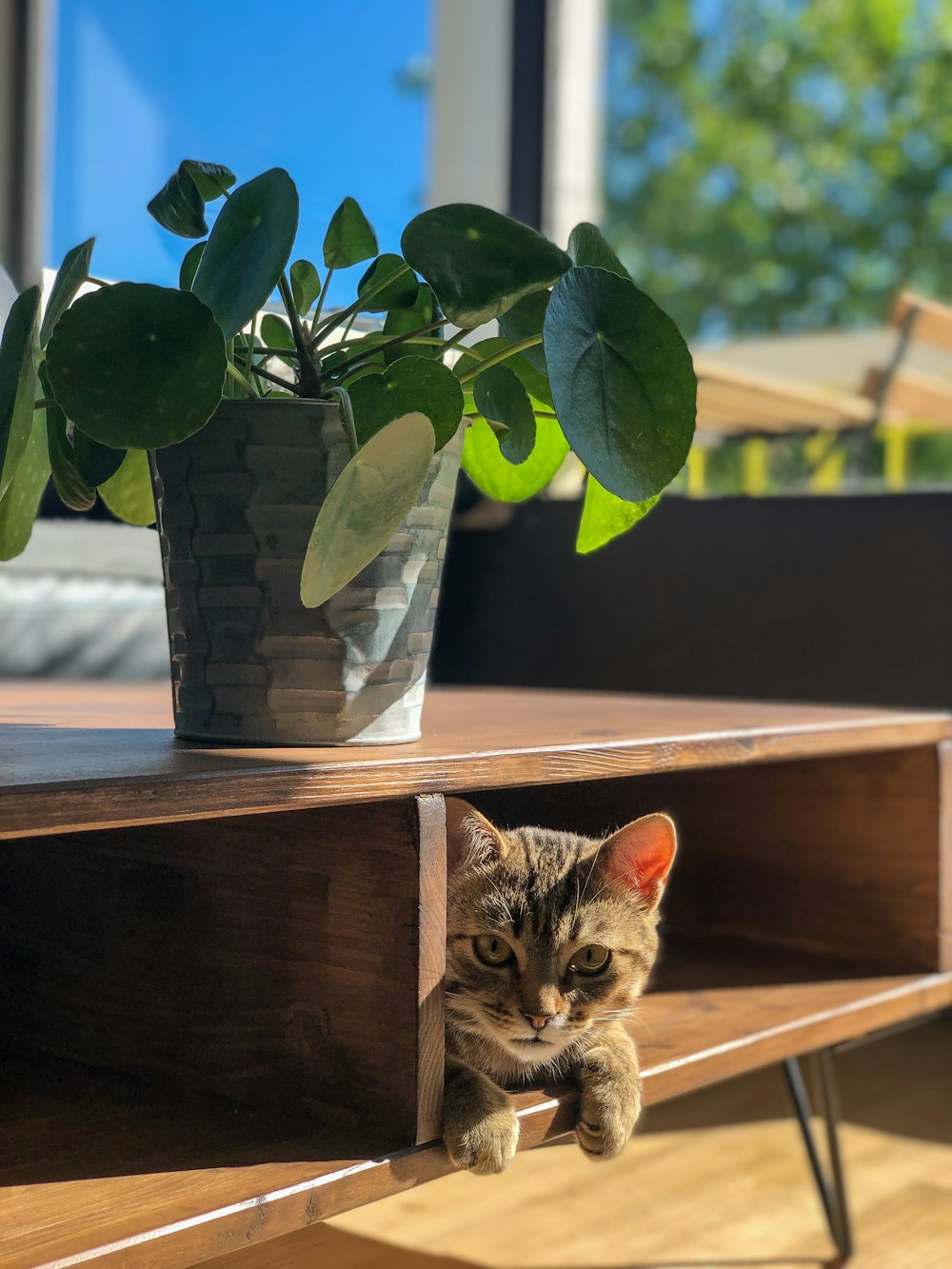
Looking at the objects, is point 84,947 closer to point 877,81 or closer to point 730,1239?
point 730,1239

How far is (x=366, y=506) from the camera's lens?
2.29ft

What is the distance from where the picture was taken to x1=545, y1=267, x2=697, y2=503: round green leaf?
0.75 m

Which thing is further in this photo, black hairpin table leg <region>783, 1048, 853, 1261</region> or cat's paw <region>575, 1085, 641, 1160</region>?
black hairpin table leg <region>783, 1048, 853, 1261</region>

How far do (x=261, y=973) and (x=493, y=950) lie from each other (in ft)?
0.51

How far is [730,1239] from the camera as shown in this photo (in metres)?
1.35

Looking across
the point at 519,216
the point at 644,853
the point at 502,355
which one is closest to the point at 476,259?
the point at 502,355

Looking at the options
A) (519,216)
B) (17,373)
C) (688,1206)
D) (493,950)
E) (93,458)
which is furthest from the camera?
(519,216)

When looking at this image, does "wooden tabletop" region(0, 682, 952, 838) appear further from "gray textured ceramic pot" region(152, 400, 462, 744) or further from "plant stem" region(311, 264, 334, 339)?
"plant stem" region(311, 264, 334, 339)

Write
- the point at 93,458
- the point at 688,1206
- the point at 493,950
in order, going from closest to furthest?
the point at 93,458 → the point at 493,950 → the point at 688,1206

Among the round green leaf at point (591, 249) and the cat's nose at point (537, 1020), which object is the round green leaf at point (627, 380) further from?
the cat's nose at point (537, 1020)

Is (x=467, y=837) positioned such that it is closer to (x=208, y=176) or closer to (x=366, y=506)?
(x=366, y=506)

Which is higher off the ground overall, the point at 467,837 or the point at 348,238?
the point at 348,238

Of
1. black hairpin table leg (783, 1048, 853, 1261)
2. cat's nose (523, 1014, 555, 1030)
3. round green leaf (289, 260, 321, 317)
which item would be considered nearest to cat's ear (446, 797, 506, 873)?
cat's nose (523, 1014, 555, 1030)

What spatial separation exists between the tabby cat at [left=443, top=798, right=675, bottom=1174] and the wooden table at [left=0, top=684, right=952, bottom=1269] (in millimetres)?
30
